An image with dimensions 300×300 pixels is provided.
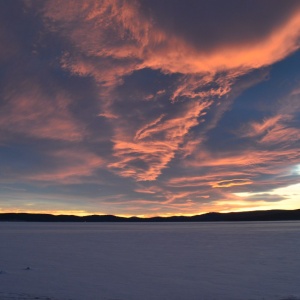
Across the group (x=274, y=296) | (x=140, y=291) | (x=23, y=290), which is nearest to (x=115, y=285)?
(x=140, y=291)

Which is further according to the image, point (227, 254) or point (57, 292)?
point (227, 254)

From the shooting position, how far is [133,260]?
2681 centimetres

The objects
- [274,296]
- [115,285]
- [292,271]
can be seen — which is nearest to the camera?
[274,296]

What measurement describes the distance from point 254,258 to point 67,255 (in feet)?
48.5

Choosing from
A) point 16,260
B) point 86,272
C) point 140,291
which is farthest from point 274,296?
point 16,260

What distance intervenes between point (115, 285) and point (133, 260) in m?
8.71

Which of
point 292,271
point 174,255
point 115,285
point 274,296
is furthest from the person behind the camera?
point 174,255

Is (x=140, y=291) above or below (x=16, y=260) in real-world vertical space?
below

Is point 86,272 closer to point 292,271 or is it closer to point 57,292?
point 57,292

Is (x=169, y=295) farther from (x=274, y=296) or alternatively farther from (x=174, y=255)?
(x=174, y=255)

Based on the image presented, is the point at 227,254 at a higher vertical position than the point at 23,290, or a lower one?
higher

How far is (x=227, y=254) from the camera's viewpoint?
30281mm

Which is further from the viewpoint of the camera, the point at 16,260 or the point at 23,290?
the point at 16,260

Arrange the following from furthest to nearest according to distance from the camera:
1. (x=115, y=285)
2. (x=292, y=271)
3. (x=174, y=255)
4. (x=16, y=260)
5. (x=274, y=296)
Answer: (x=174, y=255) → (x=16, y=260) → (x=292, y=271) → (x=115, y=285) → (x=274, y=296)
